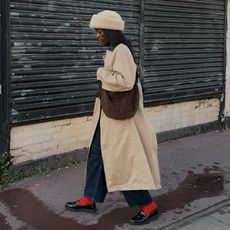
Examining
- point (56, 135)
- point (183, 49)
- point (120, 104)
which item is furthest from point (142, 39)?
point (120, 104)

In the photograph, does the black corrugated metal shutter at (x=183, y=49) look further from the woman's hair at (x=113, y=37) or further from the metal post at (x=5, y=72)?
the woman's hair at (x=113, y=37)

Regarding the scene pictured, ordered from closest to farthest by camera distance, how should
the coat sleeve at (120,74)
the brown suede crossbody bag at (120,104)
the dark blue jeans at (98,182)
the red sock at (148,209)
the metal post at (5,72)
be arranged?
the coat sleeve at (120,74) < the brown suede crossbody bag at (120,104) < the dark blue jeans at (98,182) < the red sock at (148,209) < the metal post at (5,72)

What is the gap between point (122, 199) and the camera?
4.69 metres

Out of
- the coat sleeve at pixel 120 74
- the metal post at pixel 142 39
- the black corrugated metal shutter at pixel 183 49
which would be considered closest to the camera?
the coat sleeve at pixel 120 74

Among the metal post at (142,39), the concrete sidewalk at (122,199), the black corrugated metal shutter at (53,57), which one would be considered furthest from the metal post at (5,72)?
the metal post at (142,39)

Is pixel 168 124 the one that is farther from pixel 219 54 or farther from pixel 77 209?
pixel 77 209

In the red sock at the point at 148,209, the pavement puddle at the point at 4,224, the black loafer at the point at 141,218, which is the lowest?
the pavement puddle at the point at 4,224

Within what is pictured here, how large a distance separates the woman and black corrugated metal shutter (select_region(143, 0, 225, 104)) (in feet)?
8.27

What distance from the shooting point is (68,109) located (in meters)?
5.47

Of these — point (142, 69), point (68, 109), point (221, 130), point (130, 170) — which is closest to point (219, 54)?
point (221, 130)

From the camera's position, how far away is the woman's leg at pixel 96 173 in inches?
160

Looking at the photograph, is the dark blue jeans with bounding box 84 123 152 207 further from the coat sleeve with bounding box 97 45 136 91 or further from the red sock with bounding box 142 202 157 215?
the coat sleeve with bounding box 97 45 136 91

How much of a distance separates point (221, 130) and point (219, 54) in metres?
1.24

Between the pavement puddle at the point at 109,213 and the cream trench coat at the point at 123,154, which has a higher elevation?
the cream trench coat at the point at 123,154
